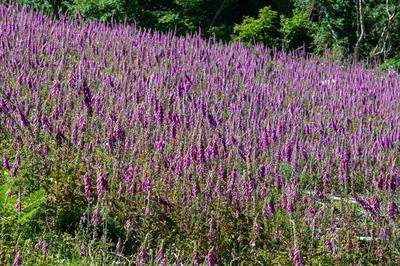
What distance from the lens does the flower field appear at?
13.1ft

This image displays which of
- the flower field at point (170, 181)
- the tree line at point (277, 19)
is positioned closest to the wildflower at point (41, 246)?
the flower field at point (170, 181)

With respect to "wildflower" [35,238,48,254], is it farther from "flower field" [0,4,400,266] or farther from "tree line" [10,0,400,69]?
"tree line" [10,0,400,69]

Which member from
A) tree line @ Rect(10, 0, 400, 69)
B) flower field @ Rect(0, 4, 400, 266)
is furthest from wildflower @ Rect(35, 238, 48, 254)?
tree line @ Rect(10, 0, 400, 69)

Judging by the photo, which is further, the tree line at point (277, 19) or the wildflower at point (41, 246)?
the tree line at point (277, 19)

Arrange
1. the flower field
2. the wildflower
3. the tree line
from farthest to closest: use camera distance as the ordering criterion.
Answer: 1. the tree line
2. the flower field
3. the wildflower

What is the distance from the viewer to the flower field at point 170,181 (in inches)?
158

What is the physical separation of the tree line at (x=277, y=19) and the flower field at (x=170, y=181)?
24.7 ft

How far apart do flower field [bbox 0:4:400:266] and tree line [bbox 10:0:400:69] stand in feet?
24.7

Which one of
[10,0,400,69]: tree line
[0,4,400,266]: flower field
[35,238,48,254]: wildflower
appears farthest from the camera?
[10,0,400,69]: tree line

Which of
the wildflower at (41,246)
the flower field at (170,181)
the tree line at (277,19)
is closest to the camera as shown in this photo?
the wildflower at (41,246)

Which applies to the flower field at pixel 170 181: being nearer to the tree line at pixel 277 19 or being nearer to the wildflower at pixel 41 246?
the wildflower at pixel 41 246

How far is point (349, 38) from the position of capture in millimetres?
19688

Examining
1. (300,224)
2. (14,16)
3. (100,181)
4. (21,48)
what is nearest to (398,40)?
(14,16)

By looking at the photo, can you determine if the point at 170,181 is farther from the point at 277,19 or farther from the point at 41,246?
the point at 277,19
